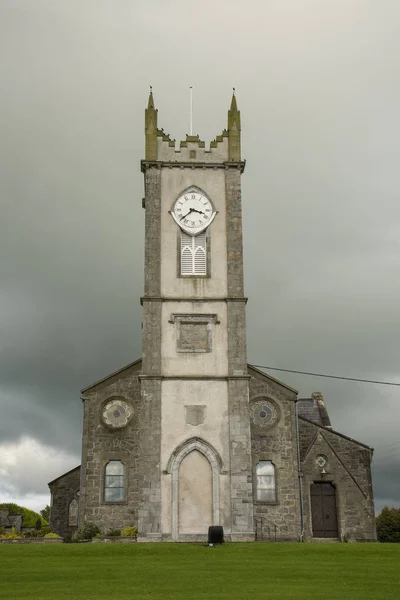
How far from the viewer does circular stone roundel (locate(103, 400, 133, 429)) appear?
1447 inches

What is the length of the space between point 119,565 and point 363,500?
20024 mm

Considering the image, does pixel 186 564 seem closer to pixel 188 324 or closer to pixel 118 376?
pixel 188 324

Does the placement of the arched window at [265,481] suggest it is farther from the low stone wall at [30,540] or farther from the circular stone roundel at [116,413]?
the low stone wall at [30,540]

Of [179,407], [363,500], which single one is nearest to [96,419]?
[179,407]

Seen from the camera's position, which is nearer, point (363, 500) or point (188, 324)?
point (188, 324)

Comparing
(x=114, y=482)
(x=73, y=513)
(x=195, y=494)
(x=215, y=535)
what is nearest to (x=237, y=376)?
(x=195, y=494)

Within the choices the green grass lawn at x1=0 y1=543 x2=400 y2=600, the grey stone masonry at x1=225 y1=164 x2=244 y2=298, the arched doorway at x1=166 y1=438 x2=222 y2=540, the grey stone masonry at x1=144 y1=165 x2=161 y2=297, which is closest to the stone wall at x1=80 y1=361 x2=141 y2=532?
the arched doorway at x1=166 y1=438 x2=222 y2=540

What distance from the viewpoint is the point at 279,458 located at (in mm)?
36812

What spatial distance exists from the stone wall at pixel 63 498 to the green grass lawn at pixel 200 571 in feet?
39.7

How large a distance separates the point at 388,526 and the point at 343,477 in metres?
12.1

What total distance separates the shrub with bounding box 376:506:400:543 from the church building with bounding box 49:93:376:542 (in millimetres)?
10247

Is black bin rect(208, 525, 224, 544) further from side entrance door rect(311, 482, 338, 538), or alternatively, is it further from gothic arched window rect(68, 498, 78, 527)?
gothic arched window rect(68, 498, 78, 527)

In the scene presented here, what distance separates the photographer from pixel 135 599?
1537cm

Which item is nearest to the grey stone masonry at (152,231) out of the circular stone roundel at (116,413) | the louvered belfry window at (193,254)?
the louvered belfry window at (193,254)
